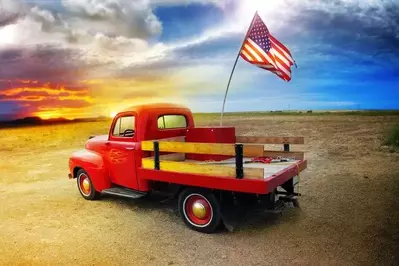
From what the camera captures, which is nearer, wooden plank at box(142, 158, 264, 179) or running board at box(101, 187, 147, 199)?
wooden plank at box(142, 158, 264, 179)

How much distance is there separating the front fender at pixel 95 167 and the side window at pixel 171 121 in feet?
2.85

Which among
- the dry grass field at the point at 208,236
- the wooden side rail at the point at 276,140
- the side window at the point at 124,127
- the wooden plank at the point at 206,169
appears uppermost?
the side window at the point at 124,127

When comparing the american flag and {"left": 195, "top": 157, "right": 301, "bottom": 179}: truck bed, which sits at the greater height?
the american flag

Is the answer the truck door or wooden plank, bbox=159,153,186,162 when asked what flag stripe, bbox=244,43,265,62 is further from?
the truck door

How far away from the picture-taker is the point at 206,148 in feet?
10.4

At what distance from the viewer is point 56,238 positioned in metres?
3.30

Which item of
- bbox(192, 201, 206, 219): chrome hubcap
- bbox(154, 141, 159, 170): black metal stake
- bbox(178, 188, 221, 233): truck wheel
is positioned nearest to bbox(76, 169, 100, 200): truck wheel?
bbox(154, 141, 159, 170): black metal stake

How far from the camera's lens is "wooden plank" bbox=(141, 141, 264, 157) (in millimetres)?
2957

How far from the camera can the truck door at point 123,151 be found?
3.81 m

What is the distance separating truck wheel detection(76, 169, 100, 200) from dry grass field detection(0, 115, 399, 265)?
0.09 meters

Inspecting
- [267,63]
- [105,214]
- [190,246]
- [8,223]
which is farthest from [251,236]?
[8,223]


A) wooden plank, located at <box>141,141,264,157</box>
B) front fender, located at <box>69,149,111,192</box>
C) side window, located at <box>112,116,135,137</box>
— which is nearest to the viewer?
wooden plank, located at <box>141,141,264,157</box>

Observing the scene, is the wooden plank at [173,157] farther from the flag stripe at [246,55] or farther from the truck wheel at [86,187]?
the flag stripe at [246,55]

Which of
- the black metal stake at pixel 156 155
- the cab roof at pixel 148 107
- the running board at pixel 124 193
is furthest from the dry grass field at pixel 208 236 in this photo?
the cab roof at pixel 148 107
